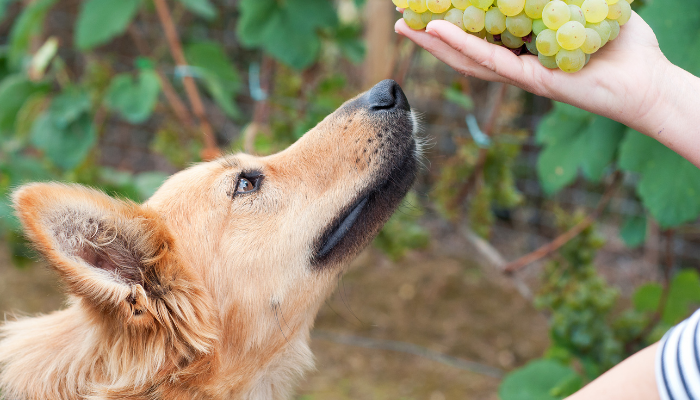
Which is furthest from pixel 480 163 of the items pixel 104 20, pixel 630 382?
pixel 104 20

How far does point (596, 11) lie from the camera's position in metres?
1.14

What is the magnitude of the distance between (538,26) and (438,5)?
26cm

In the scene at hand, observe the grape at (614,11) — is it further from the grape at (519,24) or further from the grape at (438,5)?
the grape at (438,5)

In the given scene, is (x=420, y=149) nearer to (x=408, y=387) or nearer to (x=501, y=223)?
(x=408, y=387)

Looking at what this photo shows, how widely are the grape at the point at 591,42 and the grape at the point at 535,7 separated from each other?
15 cm

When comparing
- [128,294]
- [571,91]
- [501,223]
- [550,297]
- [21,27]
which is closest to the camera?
[571,91]

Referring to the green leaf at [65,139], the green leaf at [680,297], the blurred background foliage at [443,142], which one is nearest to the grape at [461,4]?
the blurred background foliage at [443,142]

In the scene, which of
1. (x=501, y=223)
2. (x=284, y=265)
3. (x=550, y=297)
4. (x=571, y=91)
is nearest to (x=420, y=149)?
(x=284, y=265)

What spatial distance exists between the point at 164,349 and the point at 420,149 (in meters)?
1.13

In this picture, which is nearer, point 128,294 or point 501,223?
point 128,294

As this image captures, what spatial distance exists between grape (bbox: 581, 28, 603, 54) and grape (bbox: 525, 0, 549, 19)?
146 millimetres

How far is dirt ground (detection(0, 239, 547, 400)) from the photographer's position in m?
3.48

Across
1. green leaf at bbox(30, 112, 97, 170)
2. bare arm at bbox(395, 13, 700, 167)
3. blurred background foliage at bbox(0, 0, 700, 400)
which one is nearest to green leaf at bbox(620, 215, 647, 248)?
blurred background foliage at bbox(0, 0, 700, 400)

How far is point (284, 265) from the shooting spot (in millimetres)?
1731
